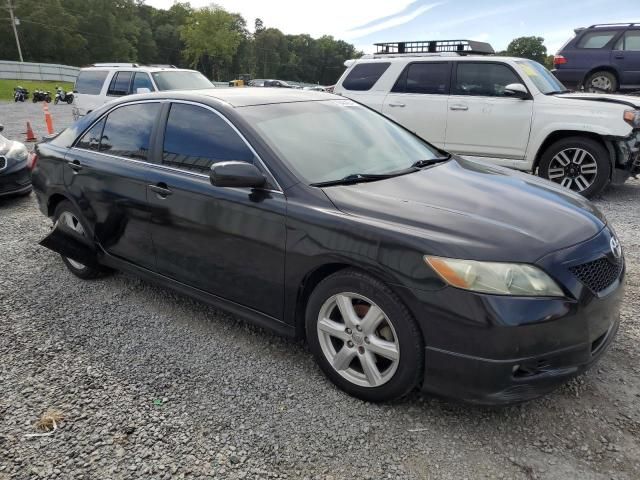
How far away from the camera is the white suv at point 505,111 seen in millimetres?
6340

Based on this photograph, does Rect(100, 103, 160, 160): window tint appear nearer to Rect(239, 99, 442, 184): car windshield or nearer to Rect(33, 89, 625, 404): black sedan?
Rect(33, 89, 625, 404): black sedan

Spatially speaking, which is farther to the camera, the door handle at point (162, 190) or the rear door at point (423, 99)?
the rear door at point (423, 99)

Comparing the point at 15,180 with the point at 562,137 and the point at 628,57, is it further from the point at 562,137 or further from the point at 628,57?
the point at 628,57

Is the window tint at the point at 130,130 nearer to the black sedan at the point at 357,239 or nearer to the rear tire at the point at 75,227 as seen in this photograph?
the black sedan at the point at 357,239

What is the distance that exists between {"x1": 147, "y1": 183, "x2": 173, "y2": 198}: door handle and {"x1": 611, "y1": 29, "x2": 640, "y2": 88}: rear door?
1204 cm

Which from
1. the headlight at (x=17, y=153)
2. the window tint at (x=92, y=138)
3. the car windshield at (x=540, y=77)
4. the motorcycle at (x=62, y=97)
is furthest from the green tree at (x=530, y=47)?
the window tint at (x=92, y=138)

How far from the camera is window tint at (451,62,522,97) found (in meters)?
6.95

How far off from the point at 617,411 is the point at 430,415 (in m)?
0.95

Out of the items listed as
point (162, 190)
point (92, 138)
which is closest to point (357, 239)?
point (162, 190)

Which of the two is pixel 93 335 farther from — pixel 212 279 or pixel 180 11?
pixel 180 11

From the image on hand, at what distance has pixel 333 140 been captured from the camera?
3256 mm

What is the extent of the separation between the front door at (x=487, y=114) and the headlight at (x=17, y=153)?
6108 millimetres

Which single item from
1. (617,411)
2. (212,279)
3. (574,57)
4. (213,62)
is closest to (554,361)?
(617,411)

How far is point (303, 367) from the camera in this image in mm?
3016
